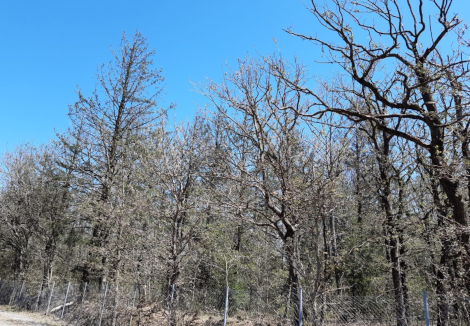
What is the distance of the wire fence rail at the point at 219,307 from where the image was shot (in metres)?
6.49

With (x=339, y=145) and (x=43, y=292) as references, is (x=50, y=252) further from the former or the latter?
(x=339, y=145)

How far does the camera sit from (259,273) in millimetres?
12234

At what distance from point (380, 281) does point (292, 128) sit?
302 inches

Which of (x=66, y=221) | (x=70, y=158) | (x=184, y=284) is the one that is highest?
(x=70, y=158)

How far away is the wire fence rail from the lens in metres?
6.49

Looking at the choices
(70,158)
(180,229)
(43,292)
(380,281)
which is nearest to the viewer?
(180,229)

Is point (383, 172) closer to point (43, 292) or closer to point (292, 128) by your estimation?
point (292, 128)

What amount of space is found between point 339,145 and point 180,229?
217 inches

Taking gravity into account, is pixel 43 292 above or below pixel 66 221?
below

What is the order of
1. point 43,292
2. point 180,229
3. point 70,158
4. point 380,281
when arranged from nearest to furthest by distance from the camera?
point 180,229 < point 380,281 < point 70,158 < point 43,292

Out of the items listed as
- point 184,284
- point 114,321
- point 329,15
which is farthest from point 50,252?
point 329,15

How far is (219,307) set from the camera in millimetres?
10086

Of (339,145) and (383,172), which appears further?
(383,172)

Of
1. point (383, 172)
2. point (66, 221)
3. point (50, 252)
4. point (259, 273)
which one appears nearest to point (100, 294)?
point (259, 273)
